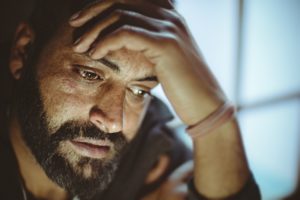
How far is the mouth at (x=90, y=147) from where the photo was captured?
140 centimetres

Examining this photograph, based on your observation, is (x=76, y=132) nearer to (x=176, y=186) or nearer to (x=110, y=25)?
(x=110, y=25)

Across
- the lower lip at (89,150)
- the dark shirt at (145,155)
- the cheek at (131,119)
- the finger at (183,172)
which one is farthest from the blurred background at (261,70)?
the lower lip at (89,150)

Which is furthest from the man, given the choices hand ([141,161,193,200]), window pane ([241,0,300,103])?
window pane ([241,0,300,103])

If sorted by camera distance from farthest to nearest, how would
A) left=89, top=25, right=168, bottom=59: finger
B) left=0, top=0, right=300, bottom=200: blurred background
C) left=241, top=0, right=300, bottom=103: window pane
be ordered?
left=241, top=0, right=300, bottom=103: window pane < left=0, top=0, right=300, bottom=200: blurred background < left=89, top=25, right=168, bottom=59: finger

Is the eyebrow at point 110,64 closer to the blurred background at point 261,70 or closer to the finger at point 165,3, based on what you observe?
the finger at point 165,3

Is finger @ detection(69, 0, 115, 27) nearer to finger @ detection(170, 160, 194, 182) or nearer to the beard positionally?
the beard

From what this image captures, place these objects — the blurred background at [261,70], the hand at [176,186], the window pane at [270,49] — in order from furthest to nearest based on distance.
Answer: the window pane at [270,49] → the blurred background at [261,70] → the hand at [176,186]

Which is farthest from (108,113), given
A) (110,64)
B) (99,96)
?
(110,64)

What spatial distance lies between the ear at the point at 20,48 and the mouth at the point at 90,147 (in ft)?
1.29

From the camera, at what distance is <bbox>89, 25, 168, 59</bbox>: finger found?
1234mm

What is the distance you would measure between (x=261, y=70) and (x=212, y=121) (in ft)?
4.82

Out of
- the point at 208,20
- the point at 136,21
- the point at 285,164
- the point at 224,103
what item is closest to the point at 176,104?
the point at 224,103

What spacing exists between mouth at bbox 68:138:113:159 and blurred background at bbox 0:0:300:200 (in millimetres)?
857

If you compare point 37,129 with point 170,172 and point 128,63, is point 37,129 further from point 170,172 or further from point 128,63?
point 170,172
